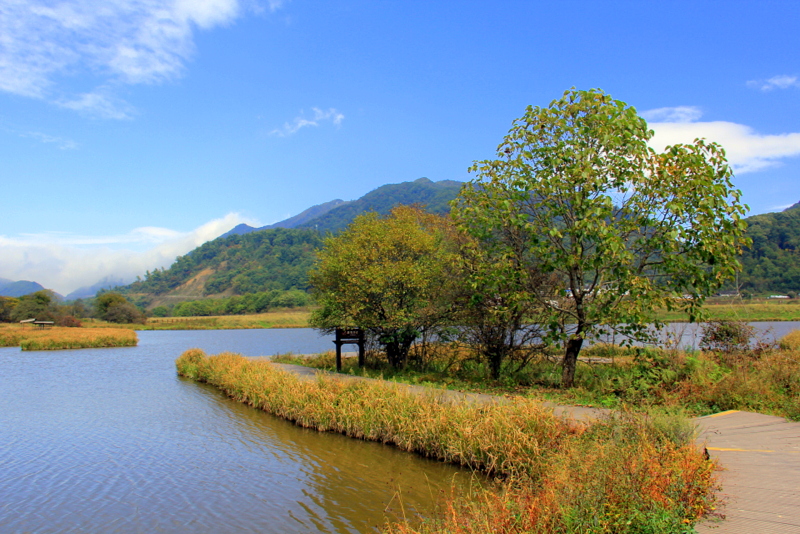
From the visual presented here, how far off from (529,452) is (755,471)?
3265mm

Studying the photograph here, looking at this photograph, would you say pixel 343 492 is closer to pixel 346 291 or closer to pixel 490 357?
pixel 490 357

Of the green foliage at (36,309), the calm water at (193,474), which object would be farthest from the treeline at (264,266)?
the calm water at (193,474)

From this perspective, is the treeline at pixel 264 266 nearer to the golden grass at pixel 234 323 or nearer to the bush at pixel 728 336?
the golden grass at pixel 234 323

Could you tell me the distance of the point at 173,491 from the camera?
9.52m

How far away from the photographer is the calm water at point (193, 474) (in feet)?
26.8

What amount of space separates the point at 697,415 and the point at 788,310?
6062 centimetres

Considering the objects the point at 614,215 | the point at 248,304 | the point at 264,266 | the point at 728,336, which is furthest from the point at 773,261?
the point at 264,266

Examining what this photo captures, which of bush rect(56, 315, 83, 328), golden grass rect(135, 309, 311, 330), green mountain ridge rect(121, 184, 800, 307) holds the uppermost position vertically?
green mountain ridge rect(121, 184, 800, 307)

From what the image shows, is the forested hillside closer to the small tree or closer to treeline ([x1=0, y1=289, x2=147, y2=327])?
the small tree

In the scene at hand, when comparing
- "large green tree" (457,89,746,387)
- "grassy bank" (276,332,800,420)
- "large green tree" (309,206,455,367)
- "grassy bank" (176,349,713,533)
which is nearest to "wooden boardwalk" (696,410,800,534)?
"grassy bank" (176,349,713,533)

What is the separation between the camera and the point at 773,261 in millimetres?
53719

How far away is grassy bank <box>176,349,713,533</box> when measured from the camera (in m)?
4.91

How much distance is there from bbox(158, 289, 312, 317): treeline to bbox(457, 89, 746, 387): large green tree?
9938 centimetres

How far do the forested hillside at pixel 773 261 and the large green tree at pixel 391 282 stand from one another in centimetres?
4099
